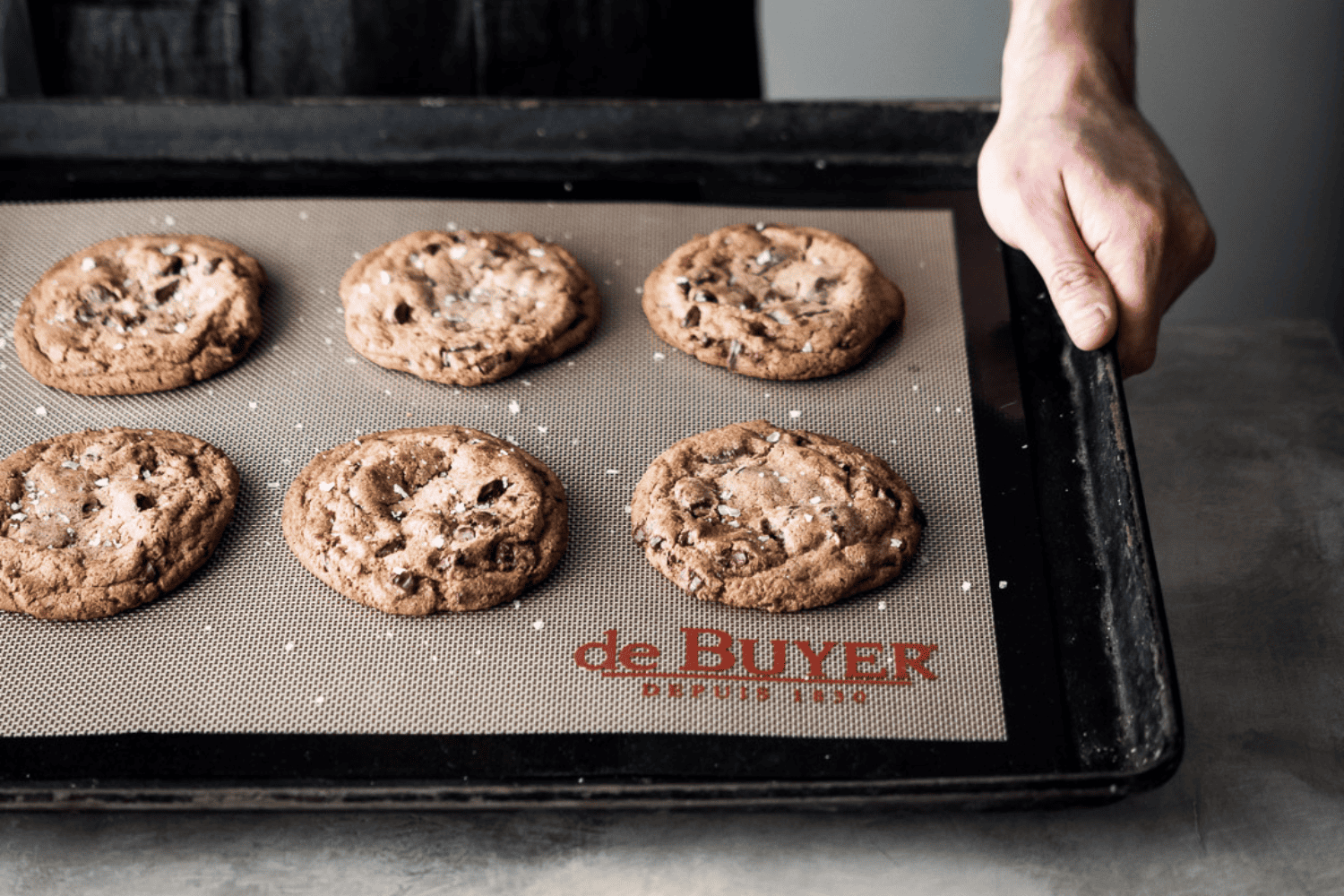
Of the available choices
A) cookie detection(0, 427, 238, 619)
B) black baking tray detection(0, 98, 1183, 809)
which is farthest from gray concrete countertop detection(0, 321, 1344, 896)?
cookie detection(0, 427, 238, 619)

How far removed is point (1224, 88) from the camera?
9.87 ft

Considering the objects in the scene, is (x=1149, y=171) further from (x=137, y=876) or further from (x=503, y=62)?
(x=137, y=876)

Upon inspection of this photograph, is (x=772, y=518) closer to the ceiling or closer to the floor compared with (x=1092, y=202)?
closer to the floor

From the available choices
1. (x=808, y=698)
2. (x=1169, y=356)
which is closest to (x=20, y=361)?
(x=808, y=698)

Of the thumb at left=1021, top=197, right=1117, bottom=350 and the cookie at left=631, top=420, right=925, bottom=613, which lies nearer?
the cookie at left=631, top=420, right=925, bottom=613

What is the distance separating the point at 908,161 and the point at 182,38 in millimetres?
1404

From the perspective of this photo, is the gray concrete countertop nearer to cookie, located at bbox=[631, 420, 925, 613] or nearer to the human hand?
cookie, located at bbox=[631, 420, 925, 613]

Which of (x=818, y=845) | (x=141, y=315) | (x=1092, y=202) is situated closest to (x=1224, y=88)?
(x=1092, y=202)

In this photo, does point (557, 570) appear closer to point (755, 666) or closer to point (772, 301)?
point (755, 666)

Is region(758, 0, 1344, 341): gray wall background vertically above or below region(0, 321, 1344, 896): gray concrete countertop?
above

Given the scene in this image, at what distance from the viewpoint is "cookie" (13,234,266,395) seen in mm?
1588

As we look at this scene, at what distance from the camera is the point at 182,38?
2.00 metres

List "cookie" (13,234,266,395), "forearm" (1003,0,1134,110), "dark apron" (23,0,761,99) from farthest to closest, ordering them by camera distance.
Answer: "dark apron" (23,0,761,99) → "forearm" (1003,0,1134,110) → "cookie" (13,234,266,395)

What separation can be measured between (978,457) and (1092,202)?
0.42 metres
